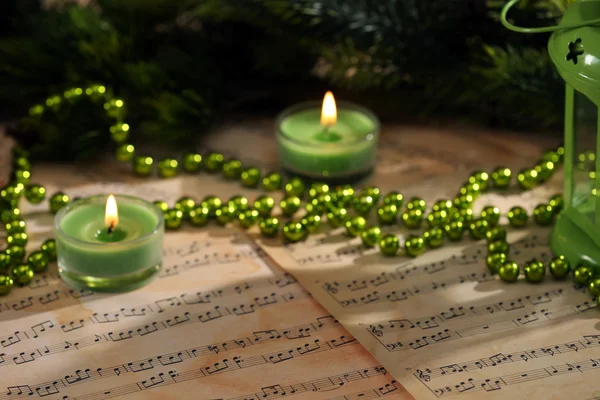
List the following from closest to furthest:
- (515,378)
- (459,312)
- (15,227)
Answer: (515,378), (459,312), (15,227)

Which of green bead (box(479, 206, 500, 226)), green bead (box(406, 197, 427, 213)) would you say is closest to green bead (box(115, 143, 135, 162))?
green bead (box(406, 197, 427, 213))

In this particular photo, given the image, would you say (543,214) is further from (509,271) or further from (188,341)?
(188,341)

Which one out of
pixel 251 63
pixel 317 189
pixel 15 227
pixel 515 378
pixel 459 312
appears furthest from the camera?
pixel 251 63

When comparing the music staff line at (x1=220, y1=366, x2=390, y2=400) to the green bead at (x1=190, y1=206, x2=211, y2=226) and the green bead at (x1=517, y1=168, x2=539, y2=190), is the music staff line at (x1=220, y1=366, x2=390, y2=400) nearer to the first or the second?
the green bead at (x1=190, y1=206, x2=211, y2=226)

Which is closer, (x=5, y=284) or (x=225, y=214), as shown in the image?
(x=5, y=284)

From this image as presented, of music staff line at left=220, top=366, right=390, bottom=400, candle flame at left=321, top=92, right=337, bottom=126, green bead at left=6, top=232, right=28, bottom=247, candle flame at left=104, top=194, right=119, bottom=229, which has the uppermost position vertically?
candle flame at left=321, top=92, right=337, bottom=126

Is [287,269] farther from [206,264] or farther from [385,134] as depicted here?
[385,134]

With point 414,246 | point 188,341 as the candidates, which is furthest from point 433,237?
point 188,341
